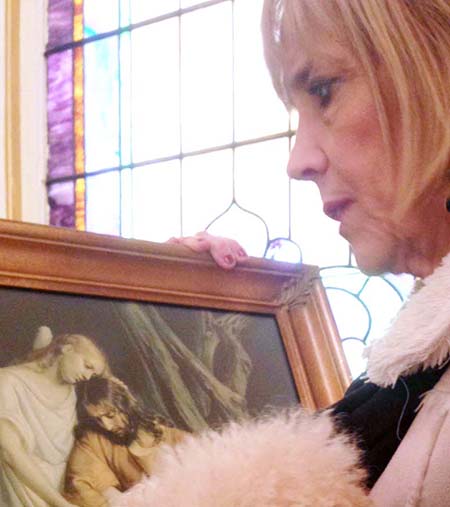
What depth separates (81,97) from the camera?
2.20 meters

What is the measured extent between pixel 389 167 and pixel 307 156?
6cm

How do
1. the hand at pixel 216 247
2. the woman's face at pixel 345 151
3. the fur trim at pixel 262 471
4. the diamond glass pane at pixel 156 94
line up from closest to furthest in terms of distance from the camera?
the fur trim at pixel 262 471 < the woman's face at pixel 345 151 < the hand at pixel 216 247 < the diamond glass pane at pixel 156 94

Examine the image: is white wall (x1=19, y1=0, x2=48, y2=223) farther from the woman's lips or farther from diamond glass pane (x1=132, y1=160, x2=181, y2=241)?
the woman's lips

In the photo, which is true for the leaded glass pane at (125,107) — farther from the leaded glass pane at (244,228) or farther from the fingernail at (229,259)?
the fingernail at (229,259)

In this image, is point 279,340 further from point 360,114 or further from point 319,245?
point 319,245

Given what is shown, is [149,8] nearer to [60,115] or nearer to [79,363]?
[60,115]

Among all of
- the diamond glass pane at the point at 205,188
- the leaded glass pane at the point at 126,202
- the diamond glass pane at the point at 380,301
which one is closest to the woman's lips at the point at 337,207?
the diamond glass pane at the point at 380,301

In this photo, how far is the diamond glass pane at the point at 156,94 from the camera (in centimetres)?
209

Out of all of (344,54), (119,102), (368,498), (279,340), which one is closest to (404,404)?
(368,498)

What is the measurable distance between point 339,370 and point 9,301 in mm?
413

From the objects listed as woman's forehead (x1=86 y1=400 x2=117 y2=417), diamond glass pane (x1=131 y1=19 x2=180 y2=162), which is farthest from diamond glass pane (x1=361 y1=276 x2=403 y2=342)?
woman's forehead (x1=86 y1=400 x2=117 y2=417)

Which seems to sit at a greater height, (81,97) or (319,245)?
(81,97)

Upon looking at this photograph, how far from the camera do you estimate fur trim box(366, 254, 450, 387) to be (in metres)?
0.51

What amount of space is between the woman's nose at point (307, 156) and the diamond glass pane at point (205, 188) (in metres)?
1.35
